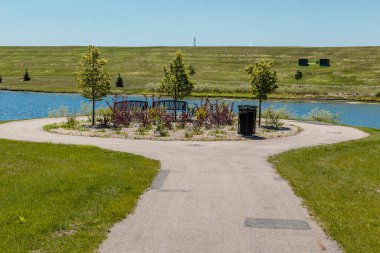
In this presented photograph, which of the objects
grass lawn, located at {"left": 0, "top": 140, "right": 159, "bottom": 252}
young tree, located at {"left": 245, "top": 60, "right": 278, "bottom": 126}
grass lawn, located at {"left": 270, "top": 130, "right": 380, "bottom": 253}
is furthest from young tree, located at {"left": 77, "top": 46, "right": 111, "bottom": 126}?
grass lawn, located at {"left": 270, "top": 130, "right": 380, "bottom": 253}

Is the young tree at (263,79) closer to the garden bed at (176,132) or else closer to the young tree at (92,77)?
the garden bed at (176,132)

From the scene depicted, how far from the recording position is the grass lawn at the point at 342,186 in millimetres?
10070

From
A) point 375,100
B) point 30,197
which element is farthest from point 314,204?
point 375,100

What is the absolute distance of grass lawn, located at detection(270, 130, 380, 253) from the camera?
33.0 feet

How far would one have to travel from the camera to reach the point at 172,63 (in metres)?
34.8

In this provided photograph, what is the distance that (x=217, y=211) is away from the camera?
11.6 m

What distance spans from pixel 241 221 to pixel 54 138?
16409mm

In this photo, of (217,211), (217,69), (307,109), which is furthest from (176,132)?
(217,69)

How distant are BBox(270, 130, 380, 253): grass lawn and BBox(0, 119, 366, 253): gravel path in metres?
0.43

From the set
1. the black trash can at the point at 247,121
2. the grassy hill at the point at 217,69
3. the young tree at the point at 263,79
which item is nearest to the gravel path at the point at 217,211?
the black trash can at the point at 247,121

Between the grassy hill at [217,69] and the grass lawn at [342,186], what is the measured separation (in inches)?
2286

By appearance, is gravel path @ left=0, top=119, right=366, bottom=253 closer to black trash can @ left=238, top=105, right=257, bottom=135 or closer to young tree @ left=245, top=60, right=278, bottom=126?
black trash can @ left=238, top=105, right=257, bottom=135

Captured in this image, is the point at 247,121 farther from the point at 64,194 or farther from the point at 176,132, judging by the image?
the point at 64,194

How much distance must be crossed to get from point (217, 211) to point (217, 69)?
12138 cm
